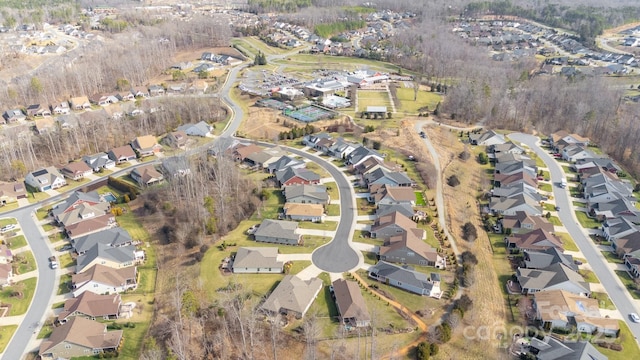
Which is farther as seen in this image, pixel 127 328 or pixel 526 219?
pixel 526 219

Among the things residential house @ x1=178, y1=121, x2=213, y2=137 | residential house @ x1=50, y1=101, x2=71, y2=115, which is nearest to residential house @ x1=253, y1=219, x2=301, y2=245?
residential house @ x1=178, y1=121, x2=213, y2=137

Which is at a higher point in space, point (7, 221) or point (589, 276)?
point (7, 221)

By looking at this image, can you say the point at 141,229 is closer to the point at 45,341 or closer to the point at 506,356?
the point at 45,341

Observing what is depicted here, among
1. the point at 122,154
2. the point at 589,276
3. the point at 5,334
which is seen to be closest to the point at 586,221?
the point at 589,276

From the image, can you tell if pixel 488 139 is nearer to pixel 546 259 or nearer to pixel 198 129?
pixel 546 259

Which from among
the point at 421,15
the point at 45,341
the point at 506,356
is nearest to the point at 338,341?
the point at 506,356

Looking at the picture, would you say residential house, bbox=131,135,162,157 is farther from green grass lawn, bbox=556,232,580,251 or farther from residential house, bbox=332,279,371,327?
green grass lawn, bbox=556,232,580,251
